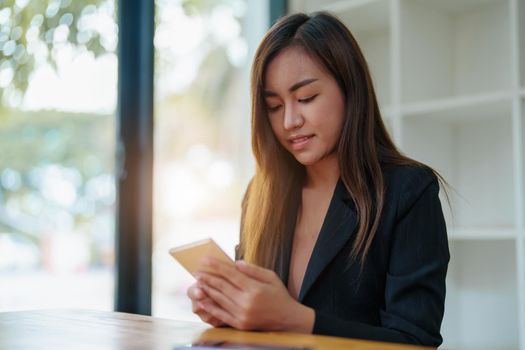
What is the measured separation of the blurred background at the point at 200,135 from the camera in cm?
239

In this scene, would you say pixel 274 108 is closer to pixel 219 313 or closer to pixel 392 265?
pixel 392 265

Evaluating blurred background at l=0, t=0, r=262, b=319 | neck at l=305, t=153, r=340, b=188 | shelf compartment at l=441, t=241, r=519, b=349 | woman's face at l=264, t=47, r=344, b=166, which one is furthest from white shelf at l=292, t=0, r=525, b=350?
woman's face at l=264, t=47, r=344, b=166

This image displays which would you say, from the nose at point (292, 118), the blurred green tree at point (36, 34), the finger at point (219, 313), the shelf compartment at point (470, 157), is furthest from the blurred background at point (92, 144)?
the finger at point (219, 313)

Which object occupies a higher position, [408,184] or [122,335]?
[408,184]

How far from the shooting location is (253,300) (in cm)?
113

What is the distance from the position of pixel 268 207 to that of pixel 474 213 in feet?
4.49

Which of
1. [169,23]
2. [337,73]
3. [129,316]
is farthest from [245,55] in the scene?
[129,316]

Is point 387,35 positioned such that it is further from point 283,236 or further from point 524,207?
Answer: point 283,236

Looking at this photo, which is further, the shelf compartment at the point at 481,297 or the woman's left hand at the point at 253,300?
the shelf compartment at the point at 481,297

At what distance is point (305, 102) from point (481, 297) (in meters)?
1.56

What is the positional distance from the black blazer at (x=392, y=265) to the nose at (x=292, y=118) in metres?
0.19

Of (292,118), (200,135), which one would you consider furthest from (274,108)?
Answer: (200,135)

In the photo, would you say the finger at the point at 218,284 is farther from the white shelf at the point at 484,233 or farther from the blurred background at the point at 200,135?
the white shelf at the point at 484,233

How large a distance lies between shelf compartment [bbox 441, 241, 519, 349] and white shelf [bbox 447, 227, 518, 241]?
0.21m
